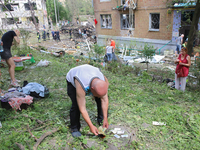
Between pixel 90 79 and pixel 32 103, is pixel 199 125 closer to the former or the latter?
pixel 90 79

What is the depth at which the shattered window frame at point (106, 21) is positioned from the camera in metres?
19.8

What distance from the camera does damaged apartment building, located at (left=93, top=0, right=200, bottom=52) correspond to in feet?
45.8

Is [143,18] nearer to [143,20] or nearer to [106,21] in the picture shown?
[143,20]

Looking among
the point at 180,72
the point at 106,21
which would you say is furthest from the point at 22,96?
the point at 106,21

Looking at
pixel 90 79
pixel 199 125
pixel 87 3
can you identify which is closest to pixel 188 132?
pixel 199 125

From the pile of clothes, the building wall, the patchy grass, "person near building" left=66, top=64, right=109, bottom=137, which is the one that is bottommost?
the patchy grass

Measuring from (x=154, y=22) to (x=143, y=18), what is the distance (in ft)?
3.65

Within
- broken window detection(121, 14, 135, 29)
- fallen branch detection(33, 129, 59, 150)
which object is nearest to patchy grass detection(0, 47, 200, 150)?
fallen branch detection(33, 129, 59, 150)

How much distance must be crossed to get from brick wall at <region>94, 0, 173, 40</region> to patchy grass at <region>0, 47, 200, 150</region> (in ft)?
30.7

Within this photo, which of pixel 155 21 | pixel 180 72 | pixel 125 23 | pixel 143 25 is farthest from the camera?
pixel 125 23

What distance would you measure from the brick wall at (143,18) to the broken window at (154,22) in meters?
0.28

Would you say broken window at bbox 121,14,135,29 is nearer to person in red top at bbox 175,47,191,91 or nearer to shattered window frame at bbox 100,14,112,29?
shattered window frame at bbox 100,14,112,29

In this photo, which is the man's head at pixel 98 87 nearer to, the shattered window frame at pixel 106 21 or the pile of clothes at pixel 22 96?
the pile of clothes at pixel 22 96

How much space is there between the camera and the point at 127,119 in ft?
12.2
